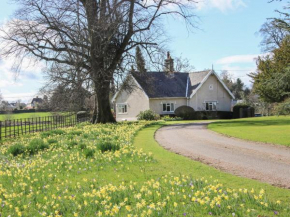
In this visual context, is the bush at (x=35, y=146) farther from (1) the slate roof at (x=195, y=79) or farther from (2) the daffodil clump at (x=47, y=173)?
(1) the slate roof at (x=195, y=79)

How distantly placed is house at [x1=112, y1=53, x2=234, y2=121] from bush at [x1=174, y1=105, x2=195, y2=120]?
2509 mm

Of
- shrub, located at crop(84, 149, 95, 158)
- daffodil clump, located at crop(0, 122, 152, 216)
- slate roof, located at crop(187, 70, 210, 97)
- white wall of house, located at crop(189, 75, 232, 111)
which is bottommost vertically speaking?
daffodil clump, located at crop(0, 122, 152, 216)

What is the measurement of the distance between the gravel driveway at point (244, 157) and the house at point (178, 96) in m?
25.8

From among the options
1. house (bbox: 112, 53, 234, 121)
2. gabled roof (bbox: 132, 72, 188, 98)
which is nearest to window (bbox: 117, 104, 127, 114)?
house (bbox: 112, 53, 234, 121)

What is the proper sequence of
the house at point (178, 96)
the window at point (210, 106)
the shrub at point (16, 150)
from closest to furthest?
the shrub at point (16, 150) → the house at point (178, 96) → the window at point (210, 106)

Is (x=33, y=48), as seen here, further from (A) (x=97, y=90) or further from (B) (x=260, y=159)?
(B) (x=260, y=159)

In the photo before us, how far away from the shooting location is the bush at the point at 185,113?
35656mm

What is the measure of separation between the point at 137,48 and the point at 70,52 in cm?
595

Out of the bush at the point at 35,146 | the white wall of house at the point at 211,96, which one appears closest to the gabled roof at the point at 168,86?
the white wall of house at the point at 211,96

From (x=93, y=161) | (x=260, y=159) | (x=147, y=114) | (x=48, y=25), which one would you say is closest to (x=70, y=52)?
(x=48, y=25)

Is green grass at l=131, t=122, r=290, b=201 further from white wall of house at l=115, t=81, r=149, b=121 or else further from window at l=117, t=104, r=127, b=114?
window at l=117, t=104, r=127, b=114

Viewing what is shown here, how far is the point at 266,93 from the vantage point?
39312 millimetres

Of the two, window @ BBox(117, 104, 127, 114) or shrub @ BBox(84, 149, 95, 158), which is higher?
window @ BBox(117, 104, 127, 114)

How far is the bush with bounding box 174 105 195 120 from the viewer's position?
35.7m
